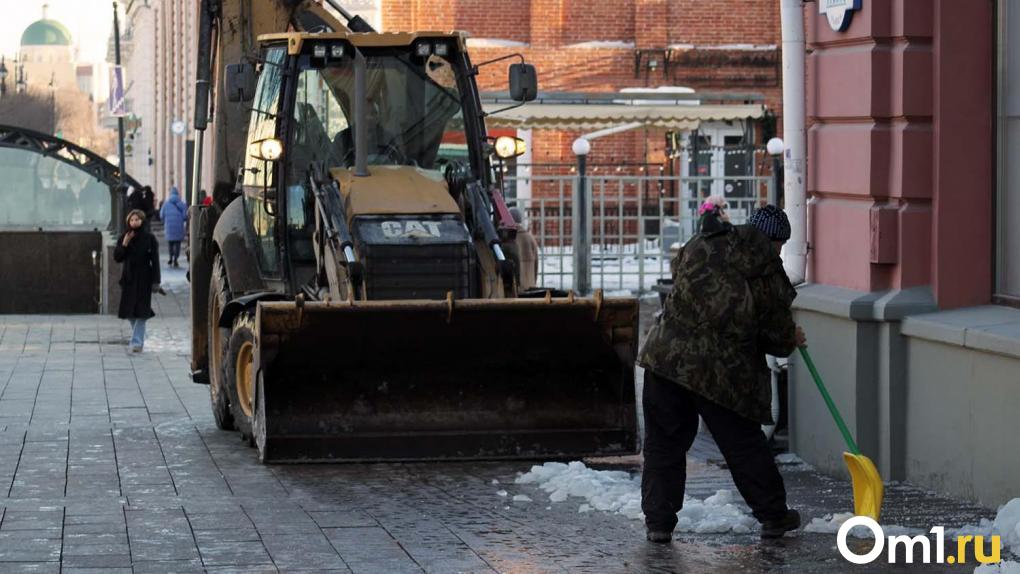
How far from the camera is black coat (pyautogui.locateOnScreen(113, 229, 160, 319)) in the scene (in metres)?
20.2

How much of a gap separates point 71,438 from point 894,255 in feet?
18.3

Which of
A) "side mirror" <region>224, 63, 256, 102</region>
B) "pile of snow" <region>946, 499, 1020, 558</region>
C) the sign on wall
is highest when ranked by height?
the sign on wall

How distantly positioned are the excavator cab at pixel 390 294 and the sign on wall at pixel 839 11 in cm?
198

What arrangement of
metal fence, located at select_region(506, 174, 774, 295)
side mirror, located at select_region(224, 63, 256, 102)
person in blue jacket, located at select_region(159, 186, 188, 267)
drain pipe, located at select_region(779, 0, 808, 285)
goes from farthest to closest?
person in blue jacket, located at select_region(159, 186, 188, 267) < metal fence, located at select_region(506, 174, 774, 295) < side mirror, located at select_region(224, 63, 256, 102) < drain pipe, located at select_region(779, 0, 808, 285)

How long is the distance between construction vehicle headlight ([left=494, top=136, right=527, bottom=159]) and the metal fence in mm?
13889

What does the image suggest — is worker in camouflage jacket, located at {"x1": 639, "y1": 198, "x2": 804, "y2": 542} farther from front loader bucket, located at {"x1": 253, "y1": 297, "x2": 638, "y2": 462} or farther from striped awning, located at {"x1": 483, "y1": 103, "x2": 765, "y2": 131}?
striped awning, located at {"x1": 483, "y1": 103, "x2": 765, "y2": 131}

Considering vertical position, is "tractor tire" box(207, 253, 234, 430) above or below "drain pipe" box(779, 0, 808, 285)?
below

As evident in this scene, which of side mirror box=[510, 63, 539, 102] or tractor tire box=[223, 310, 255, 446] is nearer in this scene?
tractor tire box=[223, 310, 255, 446]

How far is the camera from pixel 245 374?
12250 mm

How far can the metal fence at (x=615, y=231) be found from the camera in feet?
88.9

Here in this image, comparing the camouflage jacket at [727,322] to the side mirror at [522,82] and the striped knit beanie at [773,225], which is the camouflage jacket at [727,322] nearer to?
the striped knit beanie at [773,225]

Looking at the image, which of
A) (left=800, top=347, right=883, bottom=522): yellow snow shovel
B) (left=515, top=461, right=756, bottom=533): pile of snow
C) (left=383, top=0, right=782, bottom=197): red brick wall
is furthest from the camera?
(left=383, top=0, right=782, bottom=197): red brick wall

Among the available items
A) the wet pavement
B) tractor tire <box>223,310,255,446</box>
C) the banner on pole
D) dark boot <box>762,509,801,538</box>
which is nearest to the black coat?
the wet pavement

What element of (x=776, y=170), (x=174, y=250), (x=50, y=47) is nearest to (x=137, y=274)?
(x=776, y=170)
